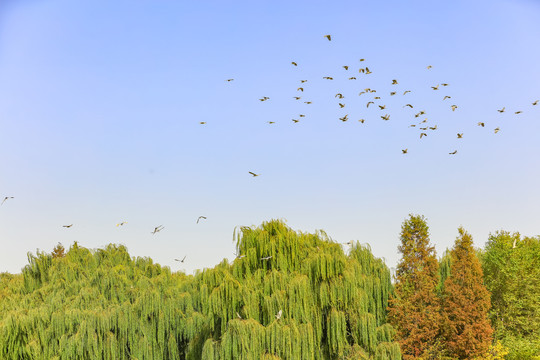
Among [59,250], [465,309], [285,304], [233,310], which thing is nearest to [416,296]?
[465,309]

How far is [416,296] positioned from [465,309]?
9.45 feet

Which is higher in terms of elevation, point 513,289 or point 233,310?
point 513,289

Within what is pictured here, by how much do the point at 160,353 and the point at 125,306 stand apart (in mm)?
2989

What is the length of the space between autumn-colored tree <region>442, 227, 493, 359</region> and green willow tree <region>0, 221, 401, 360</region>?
3431 millimetres

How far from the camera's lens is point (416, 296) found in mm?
28859

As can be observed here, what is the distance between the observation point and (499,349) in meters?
30.9

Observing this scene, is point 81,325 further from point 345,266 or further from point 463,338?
point 463,338

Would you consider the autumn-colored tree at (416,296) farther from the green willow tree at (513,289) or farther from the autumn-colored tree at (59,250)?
the autumn-colored tree at (59,250)

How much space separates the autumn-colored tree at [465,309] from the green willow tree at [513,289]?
15.2 ft

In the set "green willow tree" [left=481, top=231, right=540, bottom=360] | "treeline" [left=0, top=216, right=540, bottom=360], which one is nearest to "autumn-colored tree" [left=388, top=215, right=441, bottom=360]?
"treeline" [left=0, top=216, right=540, bottom=360]

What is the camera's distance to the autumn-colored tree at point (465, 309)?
29.0 metres

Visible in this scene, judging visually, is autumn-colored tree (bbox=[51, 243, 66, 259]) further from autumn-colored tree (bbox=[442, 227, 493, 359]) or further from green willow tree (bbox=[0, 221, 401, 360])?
autumn-colored tree (bbox=[442, 227, 493, 359])

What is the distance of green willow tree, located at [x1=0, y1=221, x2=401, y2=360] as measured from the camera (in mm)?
23131

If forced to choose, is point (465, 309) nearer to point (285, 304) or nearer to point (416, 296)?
point (416, 296)
